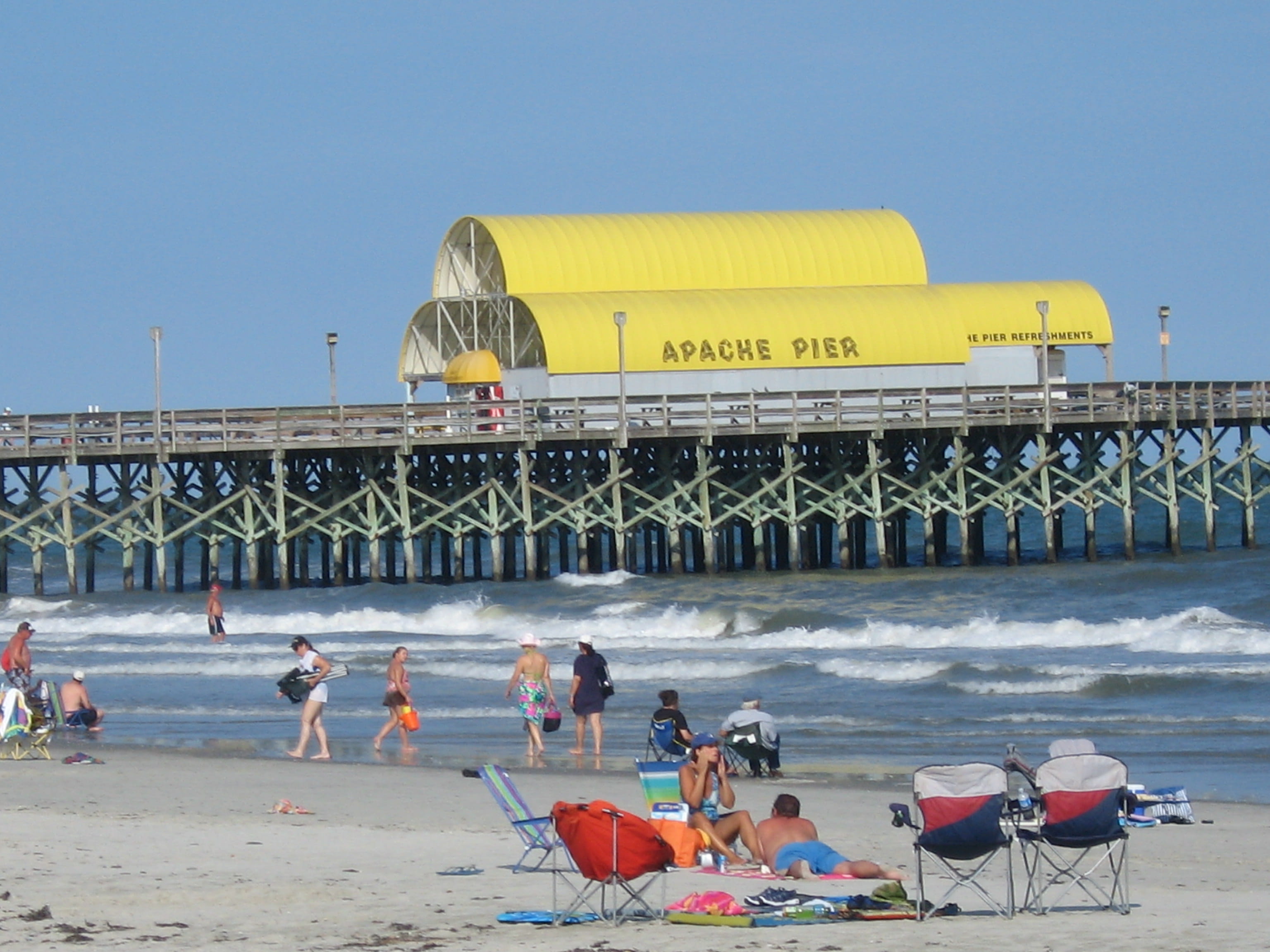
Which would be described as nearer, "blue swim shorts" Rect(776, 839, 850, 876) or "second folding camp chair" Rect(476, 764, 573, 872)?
"blue swim shorts" Rect(776, 839, 850, 876)

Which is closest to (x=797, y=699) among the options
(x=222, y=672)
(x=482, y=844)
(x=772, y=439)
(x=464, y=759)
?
(x=464, y=759)

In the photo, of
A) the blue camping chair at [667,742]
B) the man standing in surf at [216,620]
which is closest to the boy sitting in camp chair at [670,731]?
the blue camping chair at [667,742]

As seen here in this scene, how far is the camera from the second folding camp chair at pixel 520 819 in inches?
393

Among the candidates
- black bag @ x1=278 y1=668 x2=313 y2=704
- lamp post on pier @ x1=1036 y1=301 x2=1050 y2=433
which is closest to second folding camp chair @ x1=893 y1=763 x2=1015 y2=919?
black bag @ x1=278 y1=668 x2=313 y2=704

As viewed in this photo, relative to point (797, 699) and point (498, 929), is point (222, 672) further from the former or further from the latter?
point (498, 929)

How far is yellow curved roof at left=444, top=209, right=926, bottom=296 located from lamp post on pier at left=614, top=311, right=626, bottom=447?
3922mm

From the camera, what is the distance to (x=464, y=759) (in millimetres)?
15445

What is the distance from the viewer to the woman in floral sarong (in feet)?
50.8

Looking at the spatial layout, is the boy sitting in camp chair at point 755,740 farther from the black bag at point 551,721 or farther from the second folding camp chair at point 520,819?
the second folding camp chair at point 520,819

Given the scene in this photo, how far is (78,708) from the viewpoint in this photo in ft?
57.3

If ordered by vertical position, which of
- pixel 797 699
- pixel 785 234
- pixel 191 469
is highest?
pixel 785 234

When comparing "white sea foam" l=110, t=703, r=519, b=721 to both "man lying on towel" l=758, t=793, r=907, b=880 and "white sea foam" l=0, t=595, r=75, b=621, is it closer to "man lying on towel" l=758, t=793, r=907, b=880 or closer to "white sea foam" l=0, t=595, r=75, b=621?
"man lying on towel" l=758, t=793, r=907, b=880

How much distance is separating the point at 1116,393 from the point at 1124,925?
26.9 metres

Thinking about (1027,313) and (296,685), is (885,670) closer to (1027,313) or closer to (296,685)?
(296,685)
